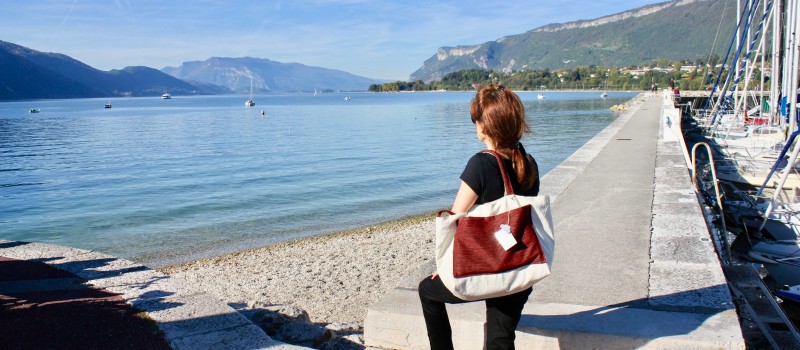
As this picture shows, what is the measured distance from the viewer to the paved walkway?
429 cm

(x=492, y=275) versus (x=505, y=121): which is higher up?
(x=505, y=121)

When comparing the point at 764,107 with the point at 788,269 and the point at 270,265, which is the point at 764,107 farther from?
the point at 270,265

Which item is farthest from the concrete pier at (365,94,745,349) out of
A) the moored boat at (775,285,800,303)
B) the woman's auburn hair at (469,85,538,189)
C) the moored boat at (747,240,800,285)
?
the moored boat at (747,240,800,285)

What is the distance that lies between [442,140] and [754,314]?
108 feet

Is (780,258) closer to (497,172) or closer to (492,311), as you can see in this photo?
(492,311)

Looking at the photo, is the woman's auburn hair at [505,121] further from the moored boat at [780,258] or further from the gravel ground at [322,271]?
the moored boat at [780,258]

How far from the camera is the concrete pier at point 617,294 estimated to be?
3766 mm

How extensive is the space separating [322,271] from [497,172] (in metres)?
7.78

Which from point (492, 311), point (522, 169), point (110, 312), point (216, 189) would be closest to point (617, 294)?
point (492, 311)

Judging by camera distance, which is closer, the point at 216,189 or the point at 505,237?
the point at 505,237

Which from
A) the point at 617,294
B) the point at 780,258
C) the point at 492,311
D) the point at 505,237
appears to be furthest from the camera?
the point at 780,258

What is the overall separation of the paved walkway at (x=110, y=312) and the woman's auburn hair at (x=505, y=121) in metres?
2.03

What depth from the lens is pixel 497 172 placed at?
2902mm


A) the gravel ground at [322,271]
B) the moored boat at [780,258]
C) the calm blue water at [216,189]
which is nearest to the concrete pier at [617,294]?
the moored boat at [780,258]
